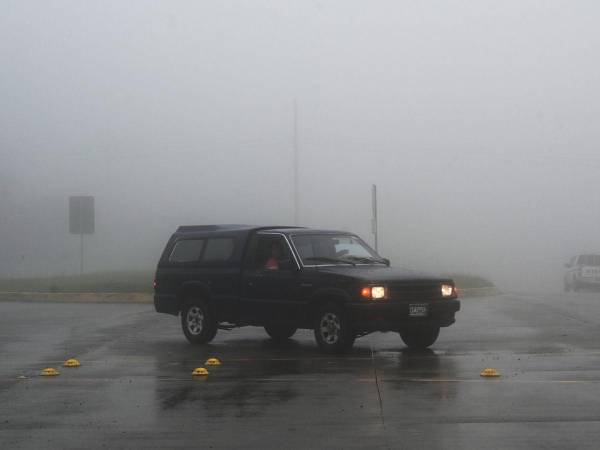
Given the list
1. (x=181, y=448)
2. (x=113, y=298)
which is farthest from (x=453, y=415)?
(x=113, y=298)

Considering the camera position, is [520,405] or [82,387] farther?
[82,387]

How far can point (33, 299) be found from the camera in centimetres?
2748

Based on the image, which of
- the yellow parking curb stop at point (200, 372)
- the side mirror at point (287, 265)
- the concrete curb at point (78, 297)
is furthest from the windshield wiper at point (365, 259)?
the concrete curb at point (78, 297)

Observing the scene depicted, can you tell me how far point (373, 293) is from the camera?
1251cm

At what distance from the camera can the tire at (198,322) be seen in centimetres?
1456

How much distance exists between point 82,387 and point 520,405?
4567mm

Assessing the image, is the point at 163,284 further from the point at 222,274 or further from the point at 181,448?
the point at 181,448

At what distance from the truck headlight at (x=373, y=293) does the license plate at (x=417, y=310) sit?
429 mm

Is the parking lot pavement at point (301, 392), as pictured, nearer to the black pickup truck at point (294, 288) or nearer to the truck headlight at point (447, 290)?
the black pickup truck at point (294, 288)

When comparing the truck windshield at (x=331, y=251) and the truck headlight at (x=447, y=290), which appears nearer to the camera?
the truck headlight at (x=447, y=290)

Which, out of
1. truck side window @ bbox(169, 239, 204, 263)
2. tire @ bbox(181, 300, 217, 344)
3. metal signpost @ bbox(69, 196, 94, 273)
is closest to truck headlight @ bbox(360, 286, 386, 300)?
tire @ bbox(181, 300, 217, 344)

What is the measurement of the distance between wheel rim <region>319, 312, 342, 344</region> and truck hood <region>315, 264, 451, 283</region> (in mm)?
604

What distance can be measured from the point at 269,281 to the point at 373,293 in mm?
1867

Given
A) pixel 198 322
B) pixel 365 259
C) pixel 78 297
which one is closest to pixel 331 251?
pixel 365 259
